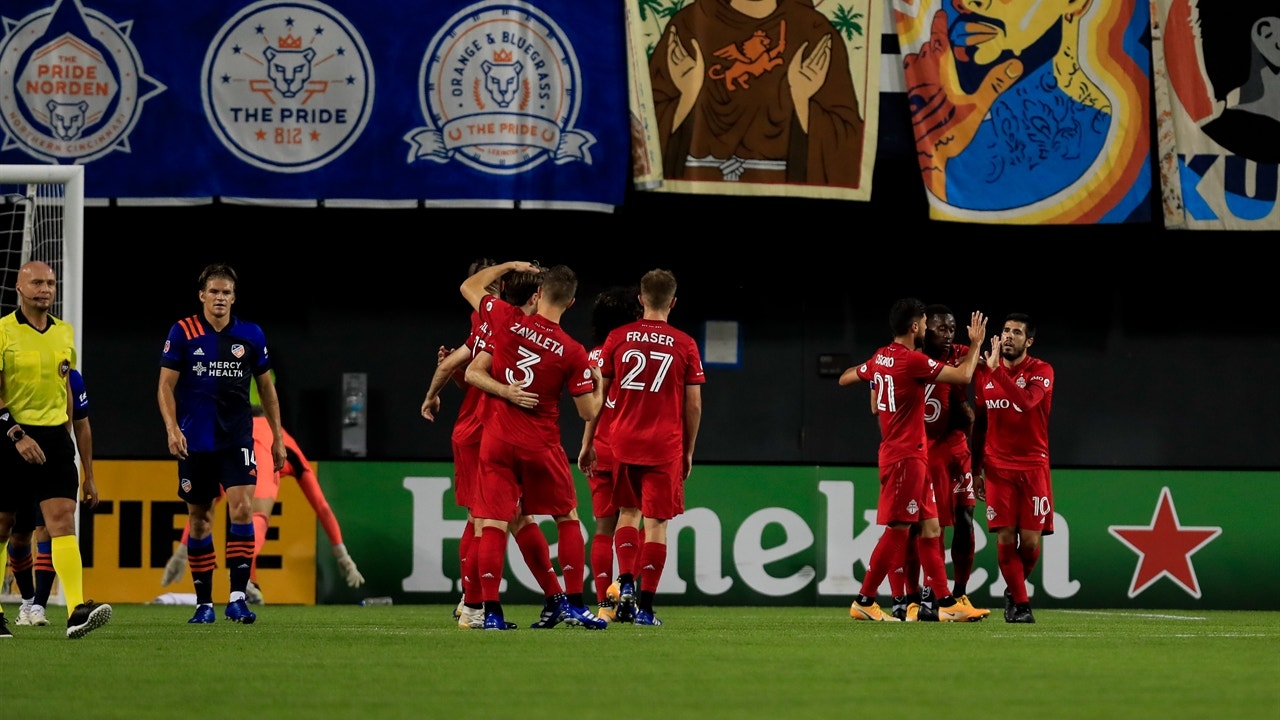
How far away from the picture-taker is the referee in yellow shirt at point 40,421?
10070mm

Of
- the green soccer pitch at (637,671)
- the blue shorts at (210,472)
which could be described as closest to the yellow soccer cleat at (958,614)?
the green soccer pitch at (637,671)

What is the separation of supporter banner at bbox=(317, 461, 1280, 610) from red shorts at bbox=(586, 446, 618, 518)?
341 cm

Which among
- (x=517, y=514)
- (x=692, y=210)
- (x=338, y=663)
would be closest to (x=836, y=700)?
(x=338, y=663)

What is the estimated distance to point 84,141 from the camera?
48.9ft

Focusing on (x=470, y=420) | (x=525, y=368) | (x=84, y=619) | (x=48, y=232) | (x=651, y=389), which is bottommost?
(x=84, y=619)

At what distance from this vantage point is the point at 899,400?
→ 39.1ft

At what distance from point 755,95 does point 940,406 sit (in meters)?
3.66

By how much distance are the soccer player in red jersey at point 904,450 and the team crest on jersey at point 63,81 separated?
674cm

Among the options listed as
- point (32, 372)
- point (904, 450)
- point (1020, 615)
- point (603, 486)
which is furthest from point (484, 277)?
point (1020, 615)

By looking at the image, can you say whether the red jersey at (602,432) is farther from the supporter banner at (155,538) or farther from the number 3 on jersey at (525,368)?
the supporter banner at (155,538)

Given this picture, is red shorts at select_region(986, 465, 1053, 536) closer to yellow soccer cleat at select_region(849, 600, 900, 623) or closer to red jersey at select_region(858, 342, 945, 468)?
red jersey at select_region(858, 342, 945, 468)

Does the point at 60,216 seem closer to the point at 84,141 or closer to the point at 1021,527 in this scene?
the point at 84,141

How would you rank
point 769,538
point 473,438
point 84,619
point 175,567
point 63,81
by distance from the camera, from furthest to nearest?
1. point 769,538
2. point 63,81
3. point 175,567
4. point 473,438
5. point 84,619

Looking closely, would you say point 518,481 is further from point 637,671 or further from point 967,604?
point 967,604
